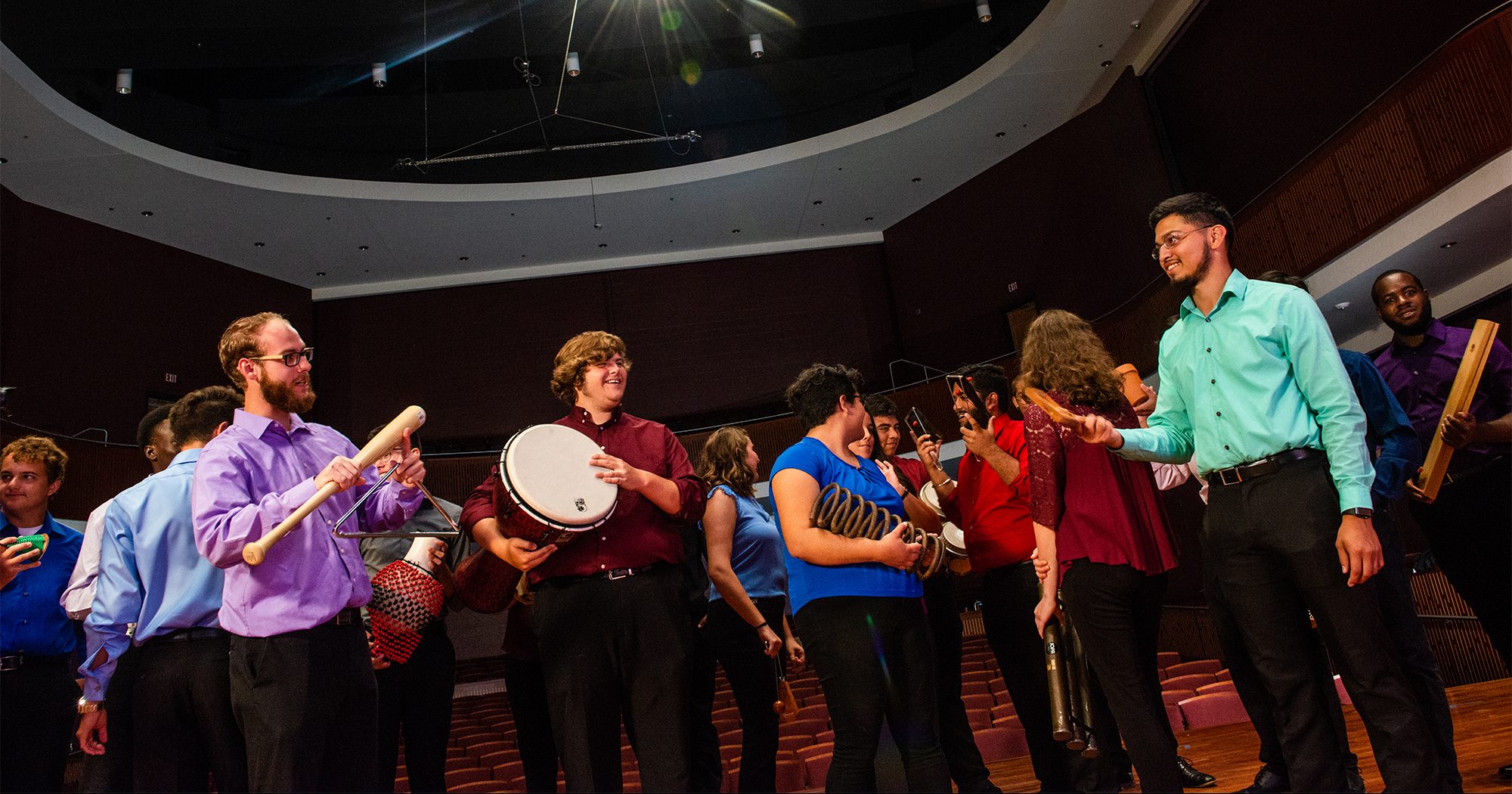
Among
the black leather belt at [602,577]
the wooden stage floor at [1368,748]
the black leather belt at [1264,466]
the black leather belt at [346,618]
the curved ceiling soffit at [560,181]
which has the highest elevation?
the curved ceiling soffit at [560,181]

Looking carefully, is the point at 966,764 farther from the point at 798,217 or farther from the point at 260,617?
the point at 798,217

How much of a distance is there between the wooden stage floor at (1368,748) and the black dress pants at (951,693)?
0.38 metres

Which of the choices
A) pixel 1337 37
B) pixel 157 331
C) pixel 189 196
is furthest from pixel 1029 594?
pixel 157 331

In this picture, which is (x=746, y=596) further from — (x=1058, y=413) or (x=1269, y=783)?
(x=1269, y=783)

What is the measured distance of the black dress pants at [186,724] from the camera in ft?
7.36

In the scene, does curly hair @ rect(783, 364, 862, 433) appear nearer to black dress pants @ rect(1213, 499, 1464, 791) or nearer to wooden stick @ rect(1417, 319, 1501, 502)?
black dress pants @ rect(1213, 499, 1464, 791)

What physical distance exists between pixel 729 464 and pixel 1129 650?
1596 mm

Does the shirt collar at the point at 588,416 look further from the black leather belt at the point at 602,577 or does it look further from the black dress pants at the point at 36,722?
the black dress pants at the point at 36,722

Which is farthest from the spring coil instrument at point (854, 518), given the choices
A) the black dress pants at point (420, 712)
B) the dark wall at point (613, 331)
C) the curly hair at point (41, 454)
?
the dark wall at point (613, 331)

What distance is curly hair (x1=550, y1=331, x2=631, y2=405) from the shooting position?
9.11ft

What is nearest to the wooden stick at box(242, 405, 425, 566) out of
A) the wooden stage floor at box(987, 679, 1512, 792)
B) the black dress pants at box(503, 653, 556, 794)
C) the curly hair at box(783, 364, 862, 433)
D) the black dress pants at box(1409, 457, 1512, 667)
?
the curly hair at box(783, 364, 862, 433)

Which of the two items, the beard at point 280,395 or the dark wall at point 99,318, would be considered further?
the dark wall at point 99,318

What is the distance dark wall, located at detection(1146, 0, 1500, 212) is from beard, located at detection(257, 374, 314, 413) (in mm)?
8630

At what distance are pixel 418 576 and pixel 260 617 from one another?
3.47ft
